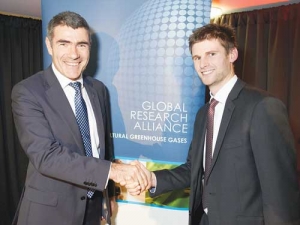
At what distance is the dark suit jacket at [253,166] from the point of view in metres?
1.38

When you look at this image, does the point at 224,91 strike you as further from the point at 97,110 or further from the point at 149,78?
the point at 97,110

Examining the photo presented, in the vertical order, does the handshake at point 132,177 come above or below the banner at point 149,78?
below

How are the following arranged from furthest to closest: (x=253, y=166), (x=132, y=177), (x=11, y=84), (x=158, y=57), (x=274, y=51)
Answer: (x=11, y=84)
(x=274, y=51)
(x=158, y=57)
(x=132, y=177)
(x=253, y=166)

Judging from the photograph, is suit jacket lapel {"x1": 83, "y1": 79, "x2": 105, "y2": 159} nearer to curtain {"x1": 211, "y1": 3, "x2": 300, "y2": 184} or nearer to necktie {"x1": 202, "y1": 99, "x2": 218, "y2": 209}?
necktie {"x1": 202, "y1": 99, "x2": 218, "y2": 209}

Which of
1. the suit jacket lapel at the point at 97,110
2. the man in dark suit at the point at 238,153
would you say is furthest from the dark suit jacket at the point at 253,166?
the suit jacket lapel at the point at 97,110

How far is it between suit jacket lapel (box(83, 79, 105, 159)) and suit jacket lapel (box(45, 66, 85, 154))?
0.17 meters

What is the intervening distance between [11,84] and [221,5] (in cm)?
291

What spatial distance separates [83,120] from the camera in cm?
176

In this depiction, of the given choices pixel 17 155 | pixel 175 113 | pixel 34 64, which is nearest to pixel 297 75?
pixel 175 113

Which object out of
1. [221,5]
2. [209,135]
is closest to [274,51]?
[221,5]

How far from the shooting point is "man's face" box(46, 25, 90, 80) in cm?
177

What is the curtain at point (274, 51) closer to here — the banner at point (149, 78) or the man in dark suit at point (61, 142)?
the banner at point (149, 78)

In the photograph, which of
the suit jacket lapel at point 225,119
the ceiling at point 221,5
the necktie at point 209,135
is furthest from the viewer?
the ceiling at point 221,5

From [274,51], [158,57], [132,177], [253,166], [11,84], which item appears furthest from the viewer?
[11,84]
